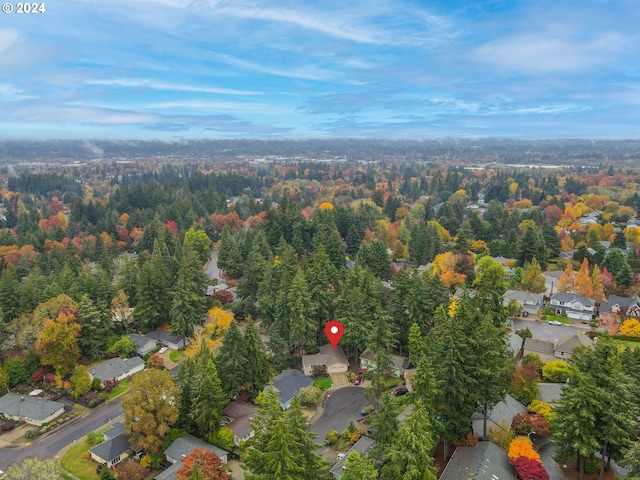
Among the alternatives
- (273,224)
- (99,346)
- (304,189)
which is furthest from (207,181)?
(99,346)

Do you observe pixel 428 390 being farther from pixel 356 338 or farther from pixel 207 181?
pixel 207 181

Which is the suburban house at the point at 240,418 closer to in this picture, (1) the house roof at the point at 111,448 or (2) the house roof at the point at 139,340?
(1) the house roof at the point at 111,448

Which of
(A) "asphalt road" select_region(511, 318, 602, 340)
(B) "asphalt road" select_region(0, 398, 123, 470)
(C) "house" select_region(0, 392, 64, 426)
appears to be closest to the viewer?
(B) "asphalt road" select_region(0, 398, 123, 470)

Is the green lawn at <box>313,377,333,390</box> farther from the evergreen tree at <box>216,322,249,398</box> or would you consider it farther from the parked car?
the evergreen tree at <box>216,322,249,398</box>

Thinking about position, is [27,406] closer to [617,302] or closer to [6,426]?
[6,426]

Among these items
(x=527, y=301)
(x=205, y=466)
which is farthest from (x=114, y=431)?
(x=527, y=301)

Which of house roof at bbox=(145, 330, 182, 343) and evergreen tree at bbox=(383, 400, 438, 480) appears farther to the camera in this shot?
house roof at bbox=(145, 330, 182, 343)

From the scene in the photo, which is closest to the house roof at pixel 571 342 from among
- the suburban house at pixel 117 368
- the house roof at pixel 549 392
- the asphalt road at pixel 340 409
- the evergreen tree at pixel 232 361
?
the house roof at pixel 549 392

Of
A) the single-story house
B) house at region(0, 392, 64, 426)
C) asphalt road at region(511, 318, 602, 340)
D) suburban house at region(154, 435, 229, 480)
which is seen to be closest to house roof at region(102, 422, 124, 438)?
suburban house at region(154, 435, 229, 480)
